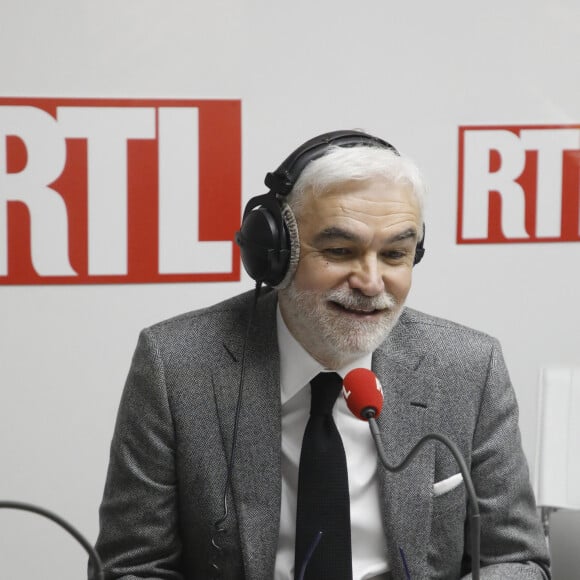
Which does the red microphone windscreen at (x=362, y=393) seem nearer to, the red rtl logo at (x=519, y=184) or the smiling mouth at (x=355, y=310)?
the smiling mouth at (x=355, y=310)

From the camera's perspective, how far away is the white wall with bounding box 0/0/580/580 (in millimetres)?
2277

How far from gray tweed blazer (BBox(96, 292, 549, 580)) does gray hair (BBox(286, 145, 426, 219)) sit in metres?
0.22

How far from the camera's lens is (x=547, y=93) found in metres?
2.51

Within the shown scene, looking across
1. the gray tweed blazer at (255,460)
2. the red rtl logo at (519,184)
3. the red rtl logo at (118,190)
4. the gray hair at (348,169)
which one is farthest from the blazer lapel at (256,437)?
the red rtl logo at (519,184)

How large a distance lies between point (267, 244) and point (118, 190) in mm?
959

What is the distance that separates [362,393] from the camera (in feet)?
3.70

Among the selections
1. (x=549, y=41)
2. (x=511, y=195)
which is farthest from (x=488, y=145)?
(x=549, y=41)

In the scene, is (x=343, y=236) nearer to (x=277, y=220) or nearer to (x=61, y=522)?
(x=277, y=220)

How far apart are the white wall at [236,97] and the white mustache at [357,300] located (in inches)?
38.1

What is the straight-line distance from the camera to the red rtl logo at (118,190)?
2268mm

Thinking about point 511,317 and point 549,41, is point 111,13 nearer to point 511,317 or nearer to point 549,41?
point 549,41

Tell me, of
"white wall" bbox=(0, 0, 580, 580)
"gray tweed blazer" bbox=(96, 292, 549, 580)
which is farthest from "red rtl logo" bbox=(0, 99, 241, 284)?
"gray tweed blazer" bbox=(96, 292, 549, 580)

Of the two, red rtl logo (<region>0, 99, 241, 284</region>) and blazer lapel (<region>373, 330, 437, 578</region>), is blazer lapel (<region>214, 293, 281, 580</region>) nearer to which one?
blazer lapel (<region>373, 330, 437, 578</region>)

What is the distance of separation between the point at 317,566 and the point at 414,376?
331 millimetres
